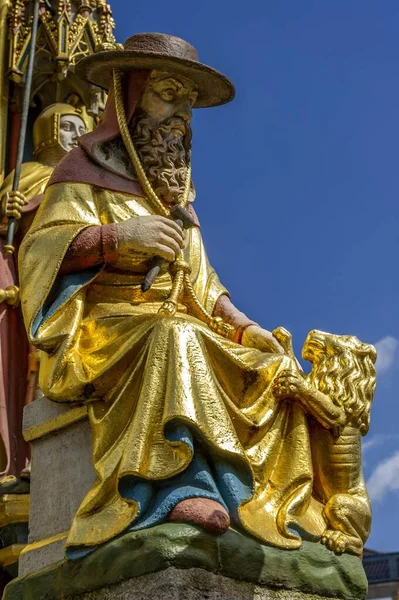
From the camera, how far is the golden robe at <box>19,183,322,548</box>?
16.8 feet

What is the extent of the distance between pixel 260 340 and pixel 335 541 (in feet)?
3.58

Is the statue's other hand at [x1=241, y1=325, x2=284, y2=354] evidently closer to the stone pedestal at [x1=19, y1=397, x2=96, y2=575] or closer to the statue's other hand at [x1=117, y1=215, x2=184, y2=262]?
the statue's other hand at [x1=117, y1=215, x2=184, y2=262]

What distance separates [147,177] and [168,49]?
633 mm

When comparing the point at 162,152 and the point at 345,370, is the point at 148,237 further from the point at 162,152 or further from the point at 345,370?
the point at 345,370

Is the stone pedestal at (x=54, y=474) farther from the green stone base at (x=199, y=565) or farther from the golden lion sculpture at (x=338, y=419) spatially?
the golden lion sculpture at (x=338, y=419)

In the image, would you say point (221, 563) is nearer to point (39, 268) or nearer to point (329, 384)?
point (329, 384)

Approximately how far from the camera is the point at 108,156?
6.27 m

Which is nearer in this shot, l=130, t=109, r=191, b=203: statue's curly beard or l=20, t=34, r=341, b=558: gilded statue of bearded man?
l=20, t=34, r=341, b=558: gilded statue of bearded man

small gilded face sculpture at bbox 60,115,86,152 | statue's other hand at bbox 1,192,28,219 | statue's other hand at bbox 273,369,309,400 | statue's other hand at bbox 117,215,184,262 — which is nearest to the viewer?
statue's other hand at bbox 273,369,309,400

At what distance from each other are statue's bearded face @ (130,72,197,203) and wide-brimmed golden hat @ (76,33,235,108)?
0.07 meters

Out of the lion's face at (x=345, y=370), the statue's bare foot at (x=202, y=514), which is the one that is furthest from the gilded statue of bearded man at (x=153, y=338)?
the lion's face at (x=345, y=370)

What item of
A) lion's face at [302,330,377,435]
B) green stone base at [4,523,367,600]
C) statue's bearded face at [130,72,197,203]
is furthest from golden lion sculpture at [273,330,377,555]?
statue's bearded face at [130,72,197,203]

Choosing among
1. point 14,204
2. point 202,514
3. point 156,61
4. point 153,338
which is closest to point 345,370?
point 153,338

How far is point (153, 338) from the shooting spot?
5.37 m
